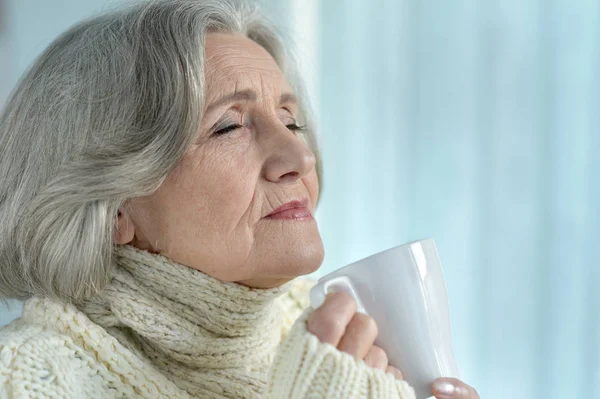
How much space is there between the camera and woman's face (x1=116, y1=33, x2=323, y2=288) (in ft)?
3.68

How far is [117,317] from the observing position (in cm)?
114

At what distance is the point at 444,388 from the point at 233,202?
1.41 ft

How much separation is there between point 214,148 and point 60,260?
0.31m

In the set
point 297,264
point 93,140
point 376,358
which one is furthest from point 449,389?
point 93,140

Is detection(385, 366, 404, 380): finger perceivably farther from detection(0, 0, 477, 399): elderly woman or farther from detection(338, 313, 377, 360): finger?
detection(0, 0, 477, 399): elderly woman

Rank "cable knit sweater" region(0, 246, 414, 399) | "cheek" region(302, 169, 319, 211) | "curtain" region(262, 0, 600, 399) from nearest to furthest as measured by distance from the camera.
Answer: "cable knit sweater" region(0, 246, 414, 399) → "cheek" region(302, 169, 319, 211) → "curtain" region(262, 0, 600, 399)

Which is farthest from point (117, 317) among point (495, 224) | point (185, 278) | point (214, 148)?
point (495, 224)

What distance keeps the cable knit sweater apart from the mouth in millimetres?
139

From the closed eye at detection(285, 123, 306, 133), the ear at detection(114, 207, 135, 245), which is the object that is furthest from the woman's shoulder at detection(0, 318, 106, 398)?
the closed eye at detection(285, 123, 306, 133)

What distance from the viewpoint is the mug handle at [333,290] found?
91 cm

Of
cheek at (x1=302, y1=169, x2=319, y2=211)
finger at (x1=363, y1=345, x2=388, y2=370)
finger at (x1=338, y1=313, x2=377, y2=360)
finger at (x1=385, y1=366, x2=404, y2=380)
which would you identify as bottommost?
finger at (x1=385, y1=366, x2=404, y2=380)

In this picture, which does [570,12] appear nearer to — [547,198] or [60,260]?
[547,198]

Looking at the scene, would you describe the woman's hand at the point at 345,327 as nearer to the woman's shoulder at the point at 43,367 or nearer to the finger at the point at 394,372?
the finger at the point at 394,372

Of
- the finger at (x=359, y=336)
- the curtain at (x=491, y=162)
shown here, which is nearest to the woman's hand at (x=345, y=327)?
the finger at (x=359, y=336)
